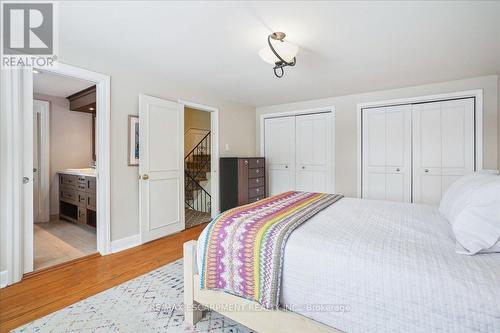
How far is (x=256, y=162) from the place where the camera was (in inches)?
178

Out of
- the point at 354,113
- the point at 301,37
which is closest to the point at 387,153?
the point at 354,113

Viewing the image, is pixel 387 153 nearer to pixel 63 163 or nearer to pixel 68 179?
pixel 68 179

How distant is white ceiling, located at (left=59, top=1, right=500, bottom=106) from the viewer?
179cm

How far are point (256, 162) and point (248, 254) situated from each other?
322 cm

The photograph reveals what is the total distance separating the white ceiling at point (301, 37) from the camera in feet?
5.88

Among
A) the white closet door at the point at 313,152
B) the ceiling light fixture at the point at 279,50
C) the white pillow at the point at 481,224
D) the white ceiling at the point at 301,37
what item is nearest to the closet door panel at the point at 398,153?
the white ceiling at the point at 301,37

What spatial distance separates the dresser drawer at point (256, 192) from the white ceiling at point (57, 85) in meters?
3.04

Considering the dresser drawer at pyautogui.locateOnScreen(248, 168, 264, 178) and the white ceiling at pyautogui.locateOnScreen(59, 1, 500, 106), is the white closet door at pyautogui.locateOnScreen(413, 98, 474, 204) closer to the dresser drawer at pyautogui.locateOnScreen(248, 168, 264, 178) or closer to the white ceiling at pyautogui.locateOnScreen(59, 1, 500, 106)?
the white ceiling at pyautogui.locateOnScreen(59, 1, 500, 106)

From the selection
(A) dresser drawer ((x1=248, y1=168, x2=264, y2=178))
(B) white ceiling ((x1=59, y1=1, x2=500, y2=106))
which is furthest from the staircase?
(B) white ceiling ((x1=59, y1=1, x2=500, y2=106))

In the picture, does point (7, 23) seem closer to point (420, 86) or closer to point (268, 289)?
point (268, 289)

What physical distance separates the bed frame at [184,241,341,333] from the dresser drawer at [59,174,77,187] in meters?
3.41

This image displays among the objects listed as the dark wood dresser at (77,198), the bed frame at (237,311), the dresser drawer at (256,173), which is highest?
the dresser drawer at (256,173)

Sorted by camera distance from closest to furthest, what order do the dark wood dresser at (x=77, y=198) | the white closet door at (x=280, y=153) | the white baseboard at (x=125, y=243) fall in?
the white baseboard at (x=125, y=243), the dark wood dresser at (x=77, y=198), the white closet door at (x=280, y=153)

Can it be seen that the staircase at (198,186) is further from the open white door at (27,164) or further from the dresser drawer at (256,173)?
the open white door at (27,164)
